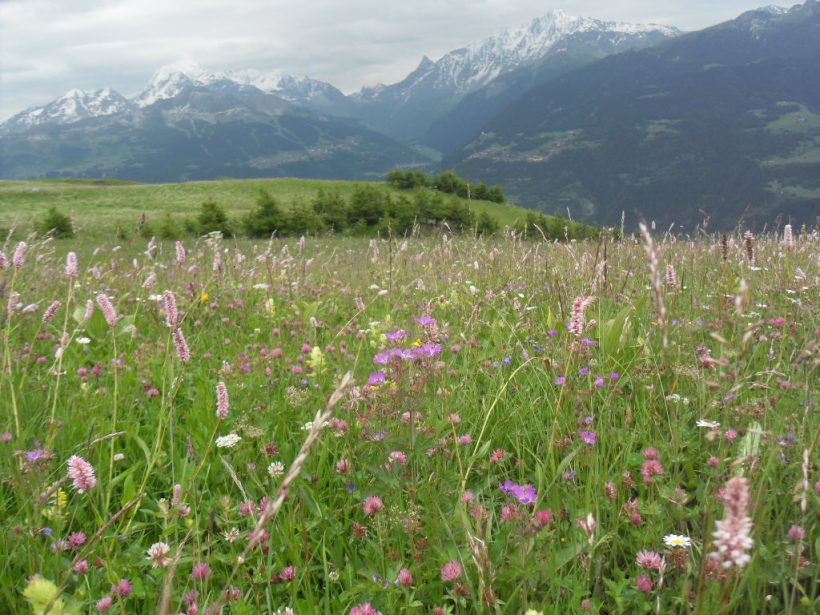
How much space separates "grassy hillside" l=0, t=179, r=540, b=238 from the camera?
39188 millimetres

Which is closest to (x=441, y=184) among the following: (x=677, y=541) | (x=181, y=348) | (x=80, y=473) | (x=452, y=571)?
(x=181, y=348)

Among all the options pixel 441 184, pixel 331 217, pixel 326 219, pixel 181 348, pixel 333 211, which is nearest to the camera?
pixel 181 348

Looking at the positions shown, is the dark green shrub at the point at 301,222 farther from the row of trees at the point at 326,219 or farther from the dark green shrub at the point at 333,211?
the dark green shrub at the point at 333,211

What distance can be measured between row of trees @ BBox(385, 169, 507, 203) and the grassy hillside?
2293mm

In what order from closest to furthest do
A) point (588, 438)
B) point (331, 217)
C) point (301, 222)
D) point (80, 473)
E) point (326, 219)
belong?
point (80, 473) < point (588, 438) < point (301, 222) < point (326, 219) < point (331, 217)

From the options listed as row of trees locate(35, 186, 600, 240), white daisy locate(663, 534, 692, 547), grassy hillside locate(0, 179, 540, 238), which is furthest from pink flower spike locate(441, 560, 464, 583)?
grassy hillside locate(0, 179, 540, 238)

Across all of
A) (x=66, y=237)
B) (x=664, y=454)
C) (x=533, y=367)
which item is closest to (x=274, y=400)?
(x=533, y=367)

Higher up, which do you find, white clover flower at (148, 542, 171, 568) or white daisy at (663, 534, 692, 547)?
white clover flower at (148, 542, 171, 568)

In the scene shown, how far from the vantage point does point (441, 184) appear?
5734 cm

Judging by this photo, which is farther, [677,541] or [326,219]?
[326,219]

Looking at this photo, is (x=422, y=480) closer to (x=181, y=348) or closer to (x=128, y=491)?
(x=181, y=348)

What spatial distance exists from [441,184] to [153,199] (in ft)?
93.6

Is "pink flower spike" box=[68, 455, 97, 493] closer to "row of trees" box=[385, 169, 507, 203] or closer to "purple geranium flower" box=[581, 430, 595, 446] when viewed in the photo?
"purple geranium flower" box=[581, 430, 595, 446]

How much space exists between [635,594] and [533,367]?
1.47 m
